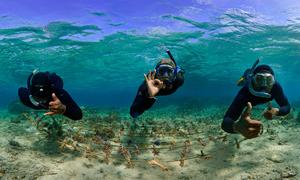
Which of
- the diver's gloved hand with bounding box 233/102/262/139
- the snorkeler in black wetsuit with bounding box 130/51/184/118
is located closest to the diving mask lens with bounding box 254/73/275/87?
the diver's gloved hand with bounding box 233/102/262/139

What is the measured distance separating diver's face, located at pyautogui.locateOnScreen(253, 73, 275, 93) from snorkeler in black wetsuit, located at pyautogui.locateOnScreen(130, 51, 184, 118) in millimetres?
1848

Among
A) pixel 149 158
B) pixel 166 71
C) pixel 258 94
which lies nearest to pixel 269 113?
pixel 258 94

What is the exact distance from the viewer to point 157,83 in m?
6.09

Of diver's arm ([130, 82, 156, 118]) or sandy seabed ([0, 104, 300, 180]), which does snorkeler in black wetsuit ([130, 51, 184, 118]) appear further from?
sandy seabed ([0, 104, 300, 180])

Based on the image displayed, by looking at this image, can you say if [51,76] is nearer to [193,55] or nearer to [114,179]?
[114,179]

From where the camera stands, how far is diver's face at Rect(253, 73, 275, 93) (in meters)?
6.05

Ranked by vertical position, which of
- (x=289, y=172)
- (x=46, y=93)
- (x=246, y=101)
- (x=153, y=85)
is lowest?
(x=289, y=172)

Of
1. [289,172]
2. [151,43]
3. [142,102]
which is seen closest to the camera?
[289,172]

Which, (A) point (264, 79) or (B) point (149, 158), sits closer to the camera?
(A) point (264, 79)

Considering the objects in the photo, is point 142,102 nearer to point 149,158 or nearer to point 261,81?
point 149,158

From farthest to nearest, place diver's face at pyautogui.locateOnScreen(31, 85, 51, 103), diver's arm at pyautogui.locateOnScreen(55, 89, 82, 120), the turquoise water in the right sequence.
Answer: the turquoise water < diver's arm at pyautogui.locateOnScreen(55, 89, 82, 120) < diver's face at pyautogui.locateOnScreen(31, 85, 51, 103)

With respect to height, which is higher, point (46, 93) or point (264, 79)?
point (264, 79)

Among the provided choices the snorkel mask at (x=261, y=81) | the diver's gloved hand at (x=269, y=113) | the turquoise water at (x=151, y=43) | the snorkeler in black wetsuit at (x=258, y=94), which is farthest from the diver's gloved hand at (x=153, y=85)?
the turquoise water at (x=151, y=43)

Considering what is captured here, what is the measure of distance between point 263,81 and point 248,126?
175 centimetres
